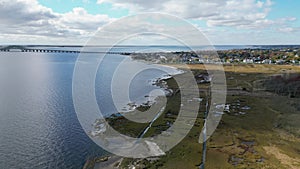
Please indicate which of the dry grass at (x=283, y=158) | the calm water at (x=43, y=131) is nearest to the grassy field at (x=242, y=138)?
the dry grass at (x=283, y=158)

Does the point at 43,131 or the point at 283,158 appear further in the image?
the point at 43,131

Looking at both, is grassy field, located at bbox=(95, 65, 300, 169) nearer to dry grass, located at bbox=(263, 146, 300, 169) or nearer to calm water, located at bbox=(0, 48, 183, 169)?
dry grass, located at bbox=(263, 146, 300, 169)

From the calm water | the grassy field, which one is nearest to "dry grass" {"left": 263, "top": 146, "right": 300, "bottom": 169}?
the grassy field

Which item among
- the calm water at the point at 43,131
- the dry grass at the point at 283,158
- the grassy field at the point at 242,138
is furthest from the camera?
the calm water at the point at 43,131

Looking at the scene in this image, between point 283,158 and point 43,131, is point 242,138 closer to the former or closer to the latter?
point 283,158

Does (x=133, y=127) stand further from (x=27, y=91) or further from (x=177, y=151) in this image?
(x=27, y=91)

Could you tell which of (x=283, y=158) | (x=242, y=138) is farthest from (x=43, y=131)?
(x=283, y=158)

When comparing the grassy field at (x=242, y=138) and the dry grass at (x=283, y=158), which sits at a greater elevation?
the grassy field at (x=242, y=138)

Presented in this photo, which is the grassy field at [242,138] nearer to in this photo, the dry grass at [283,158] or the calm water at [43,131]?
the dry grass at [283,158]
